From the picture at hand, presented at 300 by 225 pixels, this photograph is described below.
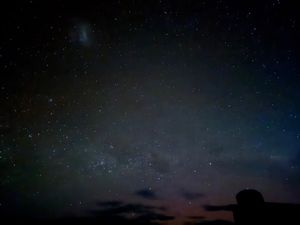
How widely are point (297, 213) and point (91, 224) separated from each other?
92.0 metres

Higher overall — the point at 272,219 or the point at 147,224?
the point at 272,219

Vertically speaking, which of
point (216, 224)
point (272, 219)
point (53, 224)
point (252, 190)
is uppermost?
point (252, 190)

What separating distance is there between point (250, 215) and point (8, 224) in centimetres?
8849

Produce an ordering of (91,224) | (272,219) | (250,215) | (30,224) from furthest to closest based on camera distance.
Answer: (91,224) < (30,224) < (272,219) < (250,215)

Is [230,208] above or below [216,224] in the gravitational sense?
above

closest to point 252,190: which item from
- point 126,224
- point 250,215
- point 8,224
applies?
point 250,215

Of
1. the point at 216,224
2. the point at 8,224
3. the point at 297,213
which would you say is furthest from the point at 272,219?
the point at 216,224

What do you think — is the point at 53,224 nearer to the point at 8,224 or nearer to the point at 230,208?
the point at 8,224

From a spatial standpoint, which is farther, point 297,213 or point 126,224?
point 126,224

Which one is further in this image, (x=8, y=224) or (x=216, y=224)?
(x=216, y=224)

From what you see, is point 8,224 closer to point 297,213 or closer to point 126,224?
point 126,224

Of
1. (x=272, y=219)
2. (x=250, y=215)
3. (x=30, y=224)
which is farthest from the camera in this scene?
(x=30, y=224)

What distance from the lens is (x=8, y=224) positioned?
7625 cm

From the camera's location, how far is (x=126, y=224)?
9938 centimetres
